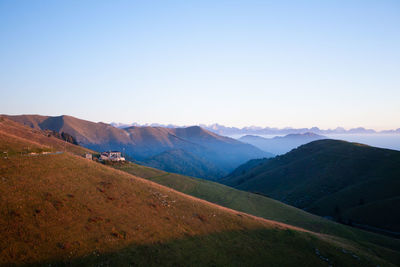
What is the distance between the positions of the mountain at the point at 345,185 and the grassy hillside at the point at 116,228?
62816 millimetres

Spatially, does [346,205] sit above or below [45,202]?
below

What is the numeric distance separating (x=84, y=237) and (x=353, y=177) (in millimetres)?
146980

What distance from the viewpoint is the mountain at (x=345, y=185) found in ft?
281

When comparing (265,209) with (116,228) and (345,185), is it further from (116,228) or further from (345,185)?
(345,185)

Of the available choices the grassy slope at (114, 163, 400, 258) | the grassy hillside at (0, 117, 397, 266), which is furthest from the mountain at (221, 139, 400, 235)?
the grassy hillside at (0, 117, 397, 266)

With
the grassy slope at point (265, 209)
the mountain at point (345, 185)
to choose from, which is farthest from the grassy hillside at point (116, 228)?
the mountain at point (345, 185)

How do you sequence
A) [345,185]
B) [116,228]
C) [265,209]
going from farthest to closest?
1. [345,185]
2. [265,209]
3. [116,228]

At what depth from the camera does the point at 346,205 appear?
98312 millimetres

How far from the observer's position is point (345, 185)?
12256 centimetres

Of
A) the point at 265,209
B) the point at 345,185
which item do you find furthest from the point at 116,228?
the point at 345,185

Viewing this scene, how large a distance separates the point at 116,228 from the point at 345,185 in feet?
441

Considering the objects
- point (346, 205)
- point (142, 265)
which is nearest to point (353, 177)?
point (346, 205)

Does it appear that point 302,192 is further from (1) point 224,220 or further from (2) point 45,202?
(2) point 45,202

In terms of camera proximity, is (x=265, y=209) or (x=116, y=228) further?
(x=265, y=209)
